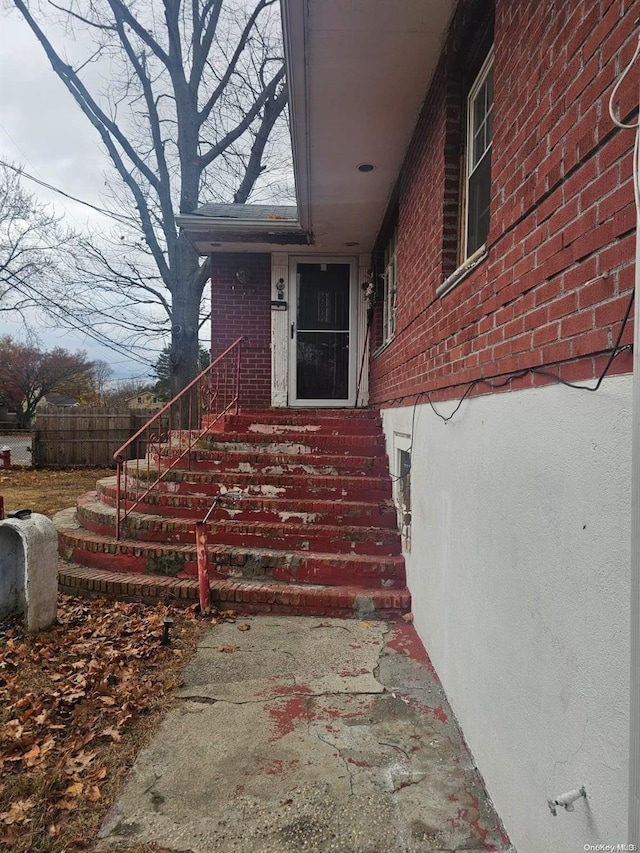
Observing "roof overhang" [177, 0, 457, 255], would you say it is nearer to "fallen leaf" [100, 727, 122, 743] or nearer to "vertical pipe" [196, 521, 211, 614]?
"vertical pipe" [196, 521, 211, 614]

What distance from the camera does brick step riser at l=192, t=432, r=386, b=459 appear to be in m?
5.91

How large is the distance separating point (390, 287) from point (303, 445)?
2303 millimetres

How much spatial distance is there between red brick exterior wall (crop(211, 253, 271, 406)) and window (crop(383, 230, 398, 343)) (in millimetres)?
2070

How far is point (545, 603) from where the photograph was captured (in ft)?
5.47

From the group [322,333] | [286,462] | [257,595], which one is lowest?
[257,595]

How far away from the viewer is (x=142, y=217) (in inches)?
526

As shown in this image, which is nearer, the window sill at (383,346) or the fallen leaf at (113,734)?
the fallen leaf at (113,734)

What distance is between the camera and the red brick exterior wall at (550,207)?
54.6 inches

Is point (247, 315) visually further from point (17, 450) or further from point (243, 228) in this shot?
point (17, 450)

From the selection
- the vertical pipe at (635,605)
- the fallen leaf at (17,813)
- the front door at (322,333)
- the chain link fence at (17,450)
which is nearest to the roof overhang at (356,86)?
the front door at (322,333)

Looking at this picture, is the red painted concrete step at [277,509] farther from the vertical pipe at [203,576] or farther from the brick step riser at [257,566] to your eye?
the vertical pipe at [203,576]

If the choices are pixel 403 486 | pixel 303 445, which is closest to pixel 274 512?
pixel 303 445

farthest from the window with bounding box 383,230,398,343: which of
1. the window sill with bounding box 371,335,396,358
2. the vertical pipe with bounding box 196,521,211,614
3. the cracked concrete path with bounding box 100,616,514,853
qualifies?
the cracked concrete path with bounding box 100,616,514,853

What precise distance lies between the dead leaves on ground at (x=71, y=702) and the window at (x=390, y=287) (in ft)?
12.9
